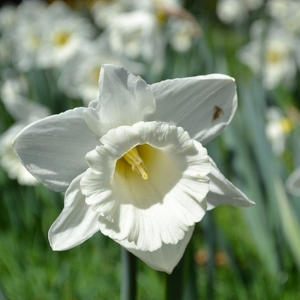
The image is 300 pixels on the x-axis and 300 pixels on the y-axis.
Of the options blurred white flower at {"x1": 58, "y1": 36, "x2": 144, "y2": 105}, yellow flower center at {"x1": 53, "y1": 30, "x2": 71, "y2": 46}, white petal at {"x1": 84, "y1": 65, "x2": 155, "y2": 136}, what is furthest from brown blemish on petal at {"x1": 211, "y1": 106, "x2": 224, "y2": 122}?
yellow flower center at {"x1": 53, "y1": 30, "x2": 71, "y2": 46}

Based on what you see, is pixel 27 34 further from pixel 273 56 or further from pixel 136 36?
pixel 273 56

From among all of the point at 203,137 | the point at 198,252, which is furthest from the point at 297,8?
the point at 203,137

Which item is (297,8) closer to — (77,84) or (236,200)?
(77,84)

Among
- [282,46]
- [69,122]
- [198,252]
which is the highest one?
[69,122]

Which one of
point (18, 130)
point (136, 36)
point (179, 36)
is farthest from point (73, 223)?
point (179, 36)

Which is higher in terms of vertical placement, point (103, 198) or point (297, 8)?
point (103, 198)

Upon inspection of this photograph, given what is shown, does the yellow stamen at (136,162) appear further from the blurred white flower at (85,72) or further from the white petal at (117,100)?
the blurred white flower at (85,72)

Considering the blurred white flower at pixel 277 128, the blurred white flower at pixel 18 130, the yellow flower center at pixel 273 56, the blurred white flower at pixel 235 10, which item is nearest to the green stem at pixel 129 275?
the blurred white flower at pixel 18 130
